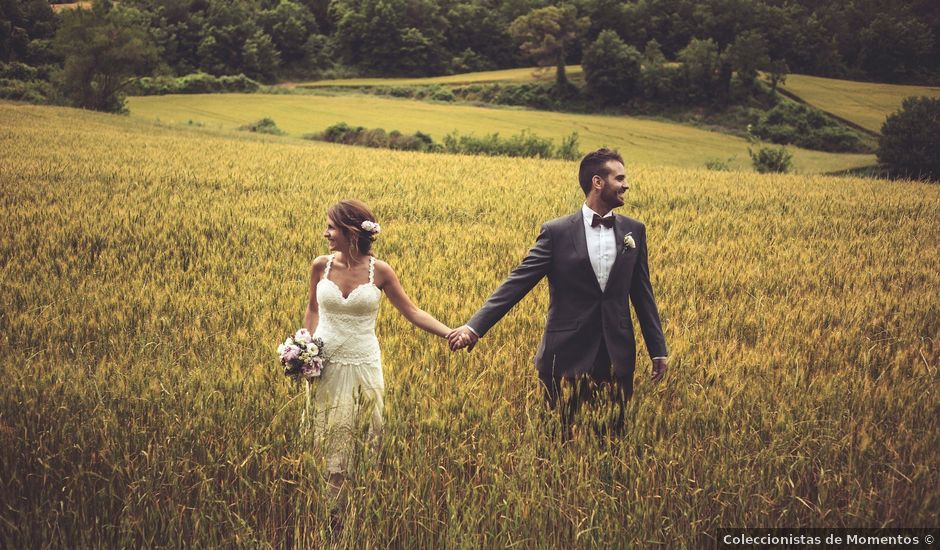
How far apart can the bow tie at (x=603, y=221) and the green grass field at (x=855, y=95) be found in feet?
199

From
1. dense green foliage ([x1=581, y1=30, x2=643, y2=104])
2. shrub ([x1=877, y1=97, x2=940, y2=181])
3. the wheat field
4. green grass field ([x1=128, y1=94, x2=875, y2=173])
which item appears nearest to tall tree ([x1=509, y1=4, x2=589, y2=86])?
dense green foliage ([x1=581, y1=30, x2=643, y2=104])

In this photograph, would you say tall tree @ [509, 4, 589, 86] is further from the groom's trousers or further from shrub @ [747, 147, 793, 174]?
the groom's trousers

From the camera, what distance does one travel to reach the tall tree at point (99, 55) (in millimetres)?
44219

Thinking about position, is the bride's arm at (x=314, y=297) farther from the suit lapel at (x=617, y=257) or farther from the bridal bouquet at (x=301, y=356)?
the suit lapel at (x=617, y=257)

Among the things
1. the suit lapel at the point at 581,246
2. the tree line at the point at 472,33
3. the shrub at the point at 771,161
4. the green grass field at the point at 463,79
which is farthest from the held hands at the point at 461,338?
the green grass field at the point at 463,79

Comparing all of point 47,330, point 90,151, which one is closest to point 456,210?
point 47,330

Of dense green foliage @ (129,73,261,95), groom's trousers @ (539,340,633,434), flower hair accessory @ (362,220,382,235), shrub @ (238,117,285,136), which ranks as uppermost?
dense green foliage @ (129,73,261,95)

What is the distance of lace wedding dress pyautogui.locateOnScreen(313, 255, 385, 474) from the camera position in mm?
3209

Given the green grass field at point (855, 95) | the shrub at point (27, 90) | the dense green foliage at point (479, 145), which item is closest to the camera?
the dense green foliage at point (479, 145)

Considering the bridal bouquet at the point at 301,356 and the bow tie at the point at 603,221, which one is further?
the bow tie at the point at 603,221

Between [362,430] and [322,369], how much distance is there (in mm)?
399

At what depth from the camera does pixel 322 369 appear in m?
3.32

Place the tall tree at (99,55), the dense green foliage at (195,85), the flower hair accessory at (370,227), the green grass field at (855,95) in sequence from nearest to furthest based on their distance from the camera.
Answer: the flower hair accessory at (370,227) < the tall tree at (99,55) < the green grass field at (855,95) < the dense green foliage at (195,85)

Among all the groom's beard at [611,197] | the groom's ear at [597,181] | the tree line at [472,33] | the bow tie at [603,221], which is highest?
the tree line at [472,33]
